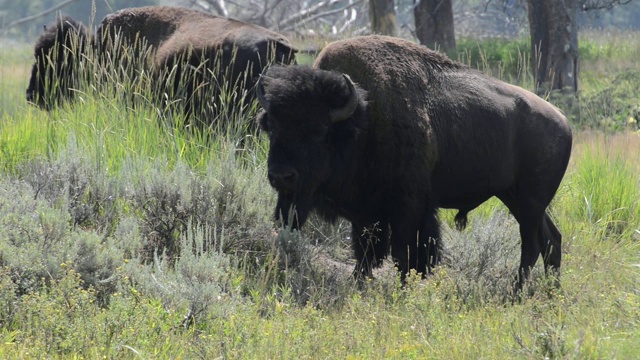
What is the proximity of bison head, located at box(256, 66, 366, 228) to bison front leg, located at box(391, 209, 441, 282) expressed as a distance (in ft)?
1.86

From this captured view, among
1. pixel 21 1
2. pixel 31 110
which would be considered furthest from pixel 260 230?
pixel 21 1

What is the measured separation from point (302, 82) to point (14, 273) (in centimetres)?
218

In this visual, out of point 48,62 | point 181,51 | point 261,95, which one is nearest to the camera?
point 261,95

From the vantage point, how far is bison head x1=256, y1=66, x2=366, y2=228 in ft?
21.7

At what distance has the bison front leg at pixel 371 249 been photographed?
7.11 meters

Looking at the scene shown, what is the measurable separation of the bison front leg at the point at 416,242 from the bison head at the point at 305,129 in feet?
1.86

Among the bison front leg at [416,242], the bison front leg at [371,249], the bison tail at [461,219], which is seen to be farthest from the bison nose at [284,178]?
the bison tail at [461,219]

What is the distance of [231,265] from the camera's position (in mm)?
7105

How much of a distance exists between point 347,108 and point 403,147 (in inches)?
19.1

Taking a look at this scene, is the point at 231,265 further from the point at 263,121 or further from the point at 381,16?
the point at 381,16

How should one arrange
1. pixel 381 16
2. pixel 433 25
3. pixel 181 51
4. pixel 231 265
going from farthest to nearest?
pixel 433 25, pixel 381 16, pixel 181 51, pixel 231 265

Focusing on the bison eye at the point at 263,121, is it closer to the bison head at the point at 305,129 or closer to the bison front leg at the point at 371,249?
the bison head at the point at 305,129

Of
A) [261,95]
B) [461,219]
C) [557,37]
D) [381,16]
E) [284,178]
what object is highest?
[261,95]

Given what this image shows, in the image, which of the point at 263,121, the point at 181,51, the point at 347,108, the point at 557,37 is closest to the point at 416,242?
the point at 347,108
